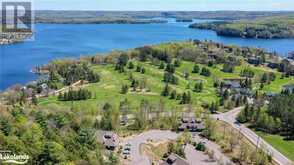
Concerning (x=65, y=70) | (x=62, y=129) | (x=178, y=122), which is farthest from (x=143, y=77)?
(x=62, y=129)

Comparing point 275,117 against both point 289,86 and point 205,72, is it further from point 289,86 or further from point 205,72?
point 205,72

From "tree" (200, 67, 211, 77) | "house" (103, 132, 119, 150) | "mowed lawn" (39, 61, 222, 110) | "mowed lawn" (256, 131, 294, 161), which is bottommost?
"mowed lawn" (256, 131, 294, 161)

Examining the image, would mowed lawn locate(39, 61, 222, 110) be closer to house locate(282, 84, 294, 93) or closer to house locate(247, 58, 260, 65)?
house locate(282, 84, 294, 93)

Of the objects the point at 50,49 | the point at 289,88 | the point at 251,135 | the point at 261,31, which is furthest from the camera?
the point at 261,31

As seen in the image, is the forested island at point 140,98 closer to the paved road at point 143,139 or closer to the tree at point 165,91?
the tree at point 165,91

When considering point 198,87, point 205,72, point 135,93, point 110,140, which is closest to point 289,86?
point 205,72

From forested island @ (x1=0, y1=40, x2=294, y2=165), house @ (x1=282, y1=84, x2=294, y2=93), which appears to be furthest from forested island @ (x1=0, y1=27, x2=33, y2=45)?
house @ (x1=282, y1=84, x2=294, y2=93)

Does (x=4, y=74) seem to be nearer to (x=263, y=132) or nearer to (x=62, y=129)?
(x=62, y=129)
